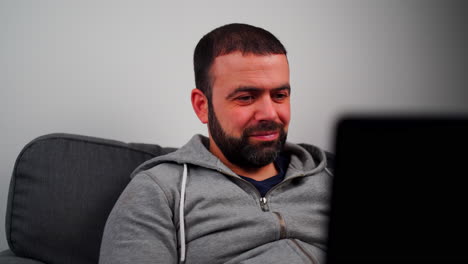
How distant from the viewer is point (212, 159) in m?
1.07

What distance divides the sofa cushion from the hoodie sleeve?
15 cm

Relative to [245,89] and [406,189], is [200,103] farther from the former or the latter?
[406,189]

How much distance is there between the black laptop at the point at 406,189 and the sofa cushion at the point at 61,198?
87cm

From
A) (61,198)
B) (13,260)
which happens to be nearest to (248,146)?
(61,198)

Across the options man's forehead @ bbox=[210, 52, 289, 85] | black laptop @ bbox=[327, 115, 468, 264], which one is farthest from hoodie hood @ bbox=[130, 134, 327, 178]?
black laptop @ bbox=[327, 115, 468, 264]

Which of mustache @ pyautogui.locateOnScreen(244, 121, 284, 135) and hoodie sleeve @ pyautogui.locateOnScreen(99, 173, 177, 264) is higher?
mustache @ pyautogui.locateOnScreen(244, 121, 284, 135)

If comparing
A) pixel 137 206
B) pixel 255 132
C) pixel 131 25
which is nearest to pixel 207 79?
pixel 255 132

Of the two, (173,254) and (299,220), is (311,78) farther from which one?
(173,254)

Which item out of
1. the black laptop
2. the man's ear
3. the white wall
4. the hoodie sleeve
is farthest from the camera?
the white wall

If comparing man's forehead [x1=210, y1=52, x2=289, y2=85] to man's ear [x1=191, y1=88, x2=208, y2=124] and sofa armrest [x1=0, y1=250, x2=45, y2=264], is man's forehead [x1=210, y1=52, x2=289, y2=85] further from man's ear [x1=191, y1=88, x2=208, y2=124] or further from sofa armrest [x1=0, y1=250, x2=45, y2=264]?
sofa armrest [x1=0, y1=250, x2=45, y2=264]

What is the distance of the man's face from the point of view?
101 cm

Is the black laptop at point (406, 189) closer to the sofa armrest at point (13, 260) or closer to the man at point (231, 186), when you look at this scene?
the man at point (231, 186)

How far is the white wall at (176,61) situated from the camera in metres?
1.31

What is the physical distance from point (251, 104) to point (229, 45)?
0.17 metres
